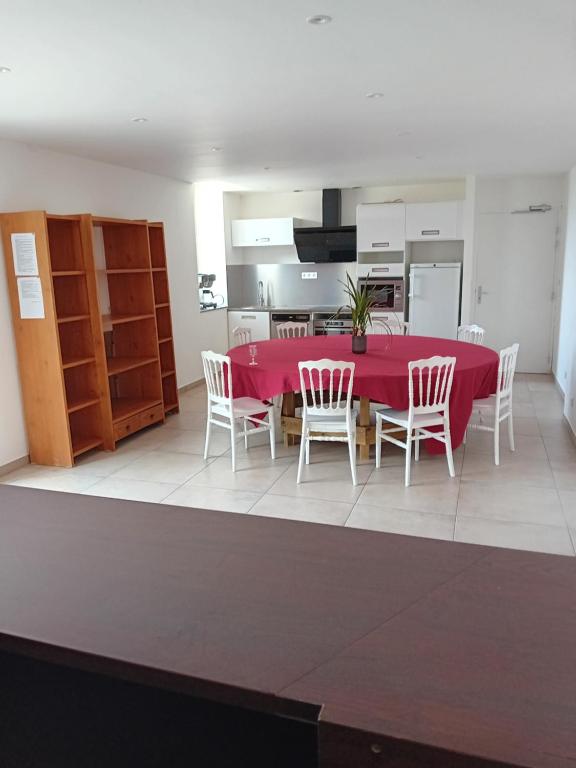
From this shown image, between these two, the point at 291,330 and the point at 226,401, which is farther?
the point at 291,330

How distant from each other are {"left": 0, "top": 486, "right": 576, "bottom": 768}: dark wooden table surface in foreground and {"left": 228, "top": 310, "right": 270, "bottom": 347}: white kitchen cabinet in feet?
22.3

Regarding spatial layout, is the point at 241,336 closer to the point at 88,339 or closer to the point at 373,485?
the point at 88,339

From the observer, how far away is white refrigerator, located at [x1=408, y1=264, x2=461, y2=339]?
7273mm

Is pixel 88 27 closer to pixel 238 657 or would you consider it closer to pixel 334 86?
pixel 334 86

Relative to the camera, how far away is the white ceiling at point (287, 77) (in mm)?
2209

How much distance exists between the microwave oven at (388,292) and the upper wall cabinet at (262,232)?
1.29 meters

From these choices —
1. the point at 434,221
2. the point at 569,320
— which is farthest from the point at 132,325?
the point at 569,320

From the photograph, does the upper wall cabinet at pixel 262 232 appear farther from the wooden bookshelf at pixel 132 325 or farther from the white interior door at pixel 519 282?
the wooden bookshelf at pixel 132 325

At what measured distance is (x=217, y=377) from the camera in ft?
14.9

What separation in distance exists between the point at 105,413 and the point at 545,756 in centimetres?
469

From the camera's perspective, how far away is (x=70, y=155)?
5.07 m

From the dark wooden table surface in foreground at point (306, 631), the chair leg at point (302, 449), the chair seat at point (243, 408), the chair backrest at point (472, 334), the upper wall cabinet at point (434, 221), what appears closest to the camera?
the dark wooden table surface in foreground at point (306, 631)

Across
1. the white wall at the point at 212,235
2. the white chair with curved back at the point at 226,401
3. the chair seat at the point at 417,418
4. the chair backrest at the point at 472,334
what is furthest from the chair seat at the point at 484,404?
the white wall at the point at 212,235

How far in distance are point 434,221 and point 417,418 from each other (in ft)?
13.2
